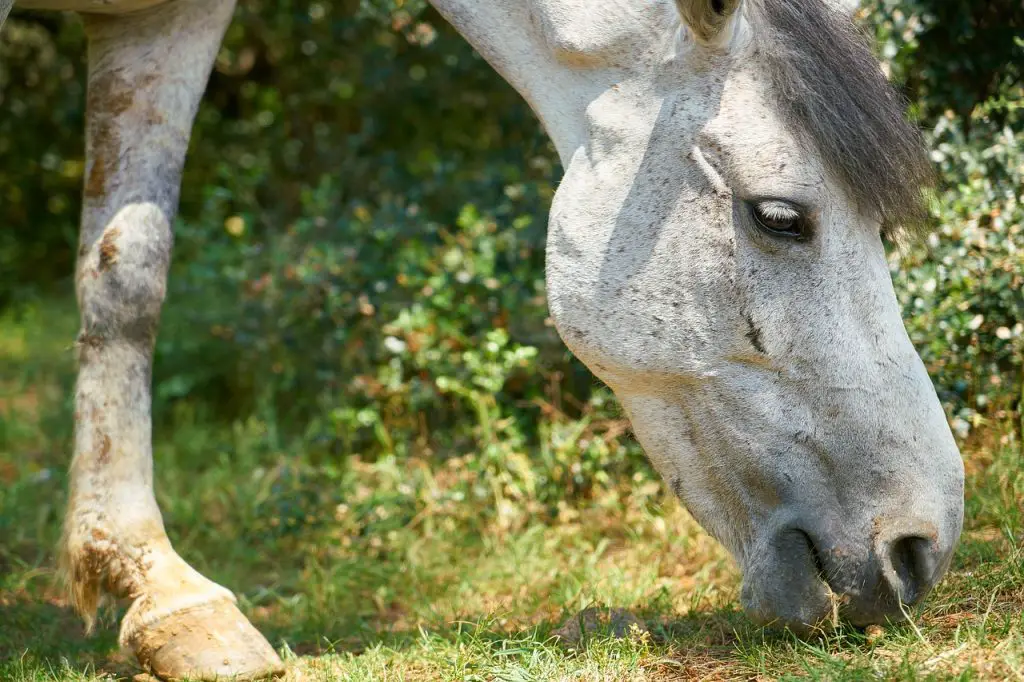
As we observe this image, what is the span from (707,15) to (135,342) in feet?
5.51

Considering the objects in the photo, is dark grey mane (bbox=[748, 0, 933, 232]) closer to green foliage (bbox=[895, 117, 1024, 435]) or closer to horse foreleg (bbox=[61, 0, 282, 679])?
green foliage (bbox=[895, 117, 1024, 435])

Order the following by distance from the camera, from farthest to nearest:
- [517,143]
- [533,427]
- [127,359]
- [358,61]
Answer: [358,61] → [517,143] → [533,427] → [127,359]

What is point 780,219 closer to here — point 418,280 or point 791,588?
point 791,588

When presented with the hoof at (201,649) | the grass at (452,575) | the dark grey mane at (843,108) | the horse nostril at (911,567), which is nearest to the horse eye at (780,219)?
the dark grey mane at (843,108)

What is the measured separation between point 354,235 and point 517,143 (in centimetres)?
102

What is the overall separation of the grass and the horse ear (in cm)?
132

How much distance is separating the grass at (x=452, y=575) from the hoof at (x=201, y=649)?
113 millimetres

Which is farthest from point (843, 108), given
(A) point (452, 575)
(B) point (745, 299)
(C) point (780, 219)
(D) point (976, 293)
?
(A) point (452, 575)

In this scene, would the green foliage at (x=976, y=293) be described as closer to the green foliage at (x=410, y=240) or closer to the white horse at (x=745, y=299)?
the green foliage at (x=410, y=240)

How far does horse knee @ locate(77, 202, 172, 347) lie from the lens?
270 cm

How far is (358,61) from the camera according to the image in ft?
20.0

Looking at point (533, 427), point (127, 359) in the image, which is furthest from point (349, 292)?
point (127, 359)

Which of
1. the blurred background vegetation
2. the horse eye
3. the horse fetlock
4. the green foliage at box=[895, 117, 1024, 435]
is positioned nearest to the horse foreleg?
the horse fetlock

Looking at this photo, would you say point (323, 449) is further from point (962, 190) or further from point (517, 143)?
point (962, 190)
